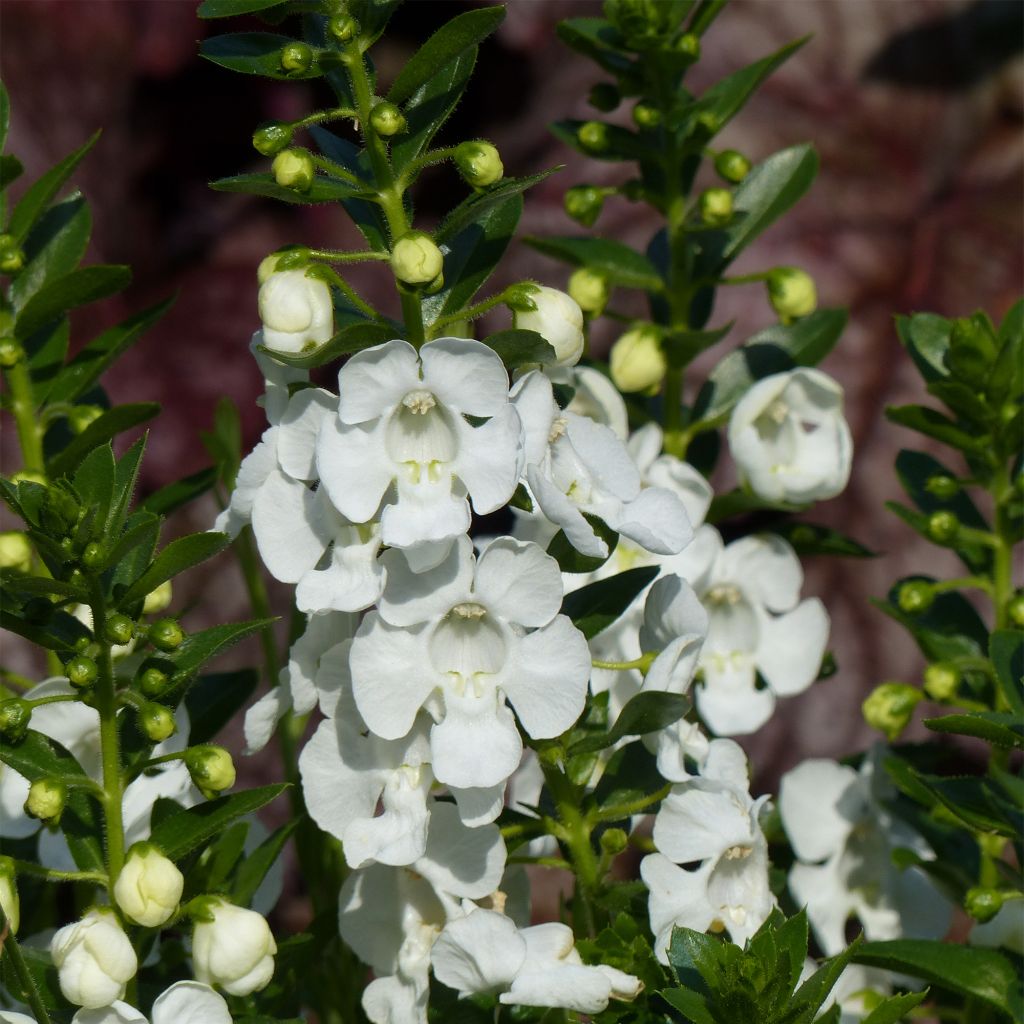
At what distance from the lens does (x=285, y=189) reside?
0.72 metres

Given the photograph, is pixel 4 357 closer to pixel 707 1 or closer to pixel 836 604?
pixel 707 1

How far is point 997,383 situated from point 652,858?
0.34 m

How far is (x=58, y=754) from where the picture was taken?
2.56 ft

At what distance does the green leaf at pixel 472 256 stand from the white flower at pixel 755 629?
11.2 inches

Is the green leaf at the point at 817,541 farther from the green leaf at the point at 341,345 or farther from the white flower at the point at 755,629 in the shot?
the green leaf at the point at 341,345

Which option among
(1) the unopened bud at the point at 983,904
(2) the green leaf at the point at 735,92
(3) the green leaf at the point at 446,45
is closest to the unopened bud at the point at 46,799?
(3) the green leaf at the point at 446,45

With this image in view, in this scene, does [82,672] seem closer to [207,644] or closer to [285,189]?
[207,644]

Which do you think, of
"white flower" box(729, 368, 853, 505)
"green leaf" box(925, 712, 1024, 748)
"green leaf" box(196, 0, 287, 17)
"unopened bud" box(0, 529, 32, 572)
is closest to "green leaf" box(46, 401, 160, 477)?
"unopened bud" box(0, 529, 32, 572)

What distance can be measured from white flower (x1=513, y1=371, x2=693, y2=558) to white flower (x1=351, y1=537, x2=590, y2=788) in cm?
3

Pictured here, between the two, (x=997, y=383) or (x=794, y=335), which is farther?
(x=794, y=335)

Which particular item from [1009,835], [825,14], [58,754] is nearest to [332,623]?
[58,754]

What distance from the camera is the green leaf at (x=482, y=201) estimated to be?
0.70 metres

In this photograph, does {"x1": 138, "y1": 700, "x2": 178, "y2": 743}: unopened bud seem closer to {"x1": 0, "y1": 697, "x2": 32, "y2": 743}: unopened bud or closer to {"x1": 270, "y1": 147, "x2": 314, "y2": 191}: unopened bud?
{"x1": 0, "y1": 697, "x2": 32, "y2": 743}: unopened bud

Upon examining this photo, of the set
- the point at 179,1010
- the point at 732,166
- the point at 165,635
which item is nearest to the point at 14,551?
the point at 165,635
